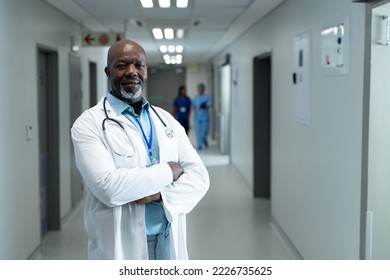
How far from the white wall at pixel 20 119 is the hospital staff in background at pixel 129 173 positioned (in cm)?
189

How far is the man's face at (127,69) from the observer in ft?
5.99

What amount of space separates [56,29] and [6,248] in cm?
230

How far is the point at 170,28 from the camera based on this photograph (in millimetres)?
6414

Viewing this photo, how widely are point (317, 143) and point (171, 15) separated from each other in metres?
2.64

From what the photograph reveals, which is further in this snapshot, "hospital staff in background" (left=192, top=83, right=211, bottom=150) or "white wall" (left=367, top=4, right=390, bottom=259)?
"hospital staff in background" (left=192, top=83, right=211, bottom=150)

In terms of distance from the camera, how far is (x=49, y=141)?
5.11 meters

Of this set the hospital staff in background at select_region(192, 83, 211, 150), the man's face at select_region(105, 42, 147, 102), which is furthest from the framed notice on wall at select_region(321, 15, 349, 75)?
the hospital staff in background at select_region(192, 83, 211, 150)

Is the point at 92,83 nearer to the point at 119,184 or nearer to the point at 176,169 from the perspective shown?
the point at 176,169

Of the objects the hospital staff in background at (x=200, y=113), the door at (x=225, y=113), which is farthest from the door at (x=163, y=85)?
the door at (x=225, y=113)

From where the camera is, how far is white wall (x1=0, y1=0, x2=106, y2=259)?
3.56m

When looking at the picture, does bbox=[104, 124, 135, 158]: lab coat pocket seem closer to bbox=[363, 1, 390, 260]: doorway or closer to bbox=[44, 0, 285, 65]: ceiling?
bbox=[363, 1, 390, 260]: doorway

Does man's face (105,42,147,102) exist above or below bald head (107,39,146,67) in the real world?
below

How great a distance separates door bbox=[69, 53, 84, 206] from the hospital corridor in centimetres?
2
